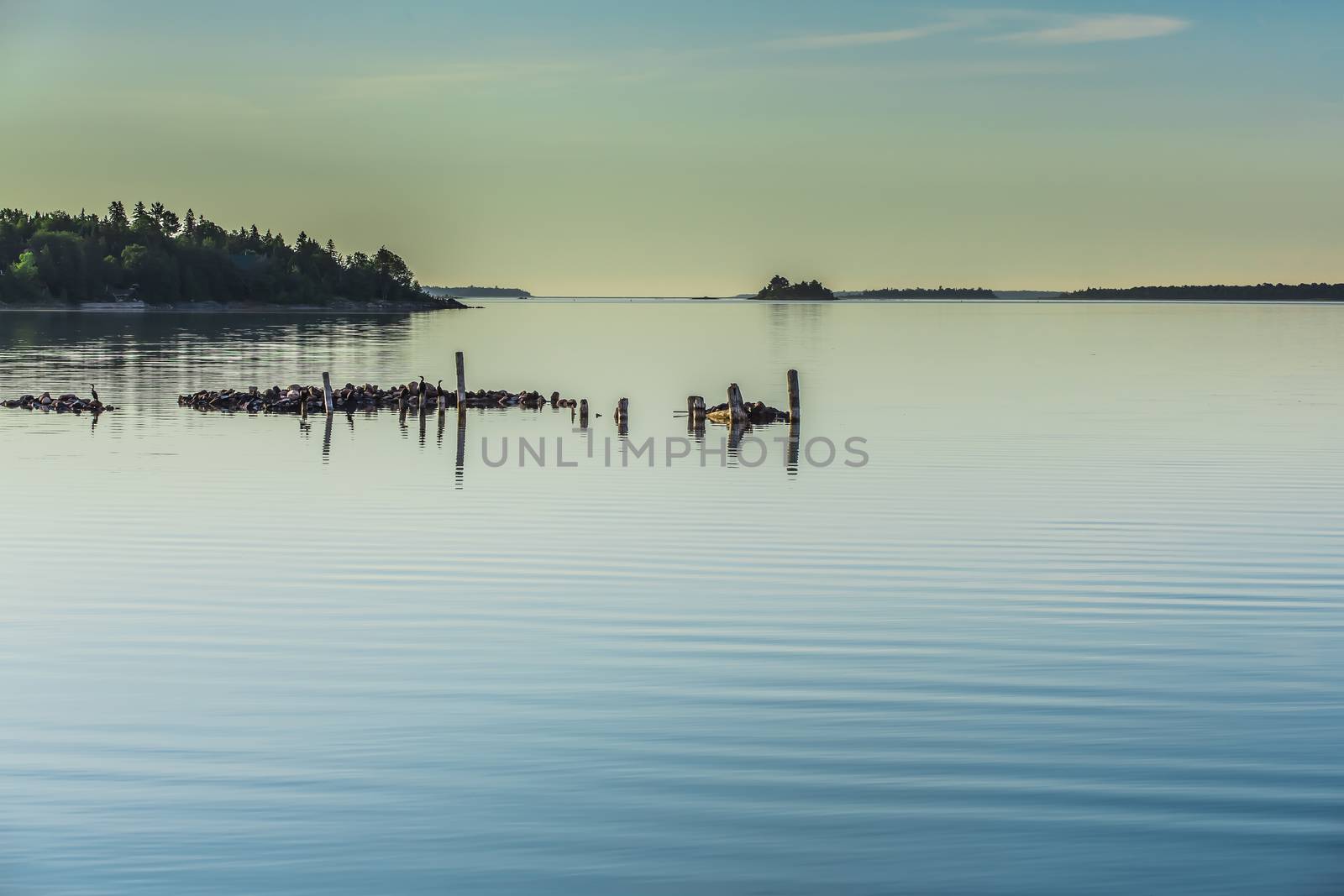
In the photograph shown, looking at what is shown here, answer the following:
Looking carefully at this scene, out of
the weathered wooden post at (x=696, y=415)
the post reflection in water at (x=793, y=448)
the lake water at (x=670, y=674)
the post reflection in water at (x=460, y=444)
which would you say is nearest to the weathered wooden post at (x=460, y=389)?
the post reflection in water at (x=460, y=444)

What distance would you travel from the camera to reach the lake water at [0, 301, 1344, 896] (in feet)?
36.1

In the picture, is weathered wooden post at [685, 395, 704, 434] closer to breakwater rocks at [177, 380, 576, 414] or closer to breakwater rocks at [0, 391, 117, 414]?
breakwater rocks at [177, 380, 576, 414]

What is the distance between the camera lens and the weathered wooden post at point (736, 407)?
49.6 meters

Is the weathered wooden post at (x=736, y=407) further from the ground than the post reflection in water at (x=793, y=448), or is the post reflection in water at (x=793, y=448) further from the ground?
the weathered wooden post at (x=736, y=407)

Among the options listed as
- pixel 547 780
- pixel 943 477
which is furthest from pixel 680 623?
pixel 943 477

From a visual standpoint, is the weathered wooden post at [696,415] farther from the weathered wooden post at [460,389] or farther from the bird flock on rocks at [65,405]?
the bird flock on rocks at [65,405]

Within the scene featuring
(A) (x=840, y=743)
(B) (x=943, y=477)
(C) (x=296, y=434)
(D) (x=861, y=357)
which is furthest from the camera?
(D) (x=861, y=357)

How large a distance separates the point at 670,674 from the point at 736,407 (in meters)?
34.2

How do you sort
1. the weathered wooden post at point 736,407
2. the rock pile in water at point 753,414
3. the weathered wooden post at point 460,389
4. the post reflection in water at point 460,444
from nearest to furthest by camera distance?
the post reflection in water at point 460,444 < the weathered wooden post at point 736,407 < the rock pile in water at point 753,414 < the weathered wooden post at point 460,389

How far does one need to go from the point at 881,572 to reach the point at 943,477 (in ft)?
41.6

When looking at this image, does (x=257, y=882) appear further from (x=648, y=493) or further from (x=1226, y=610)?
(x=648, y=493)

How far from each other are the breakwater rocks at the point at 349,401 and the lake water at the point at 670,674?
13.4m

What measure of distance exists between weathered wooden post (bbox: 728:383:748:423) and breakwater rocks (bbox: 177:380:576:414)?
6.68m

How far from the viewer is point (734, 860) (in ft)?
35.4
